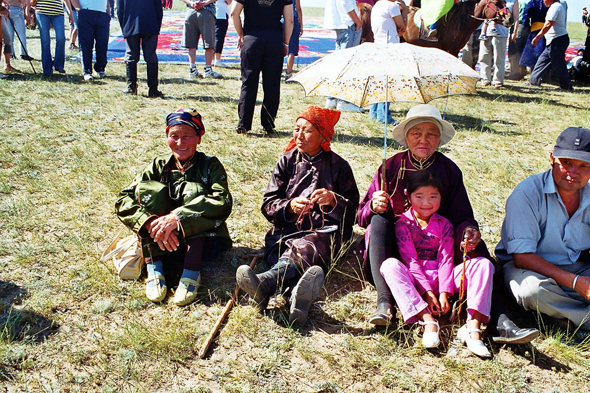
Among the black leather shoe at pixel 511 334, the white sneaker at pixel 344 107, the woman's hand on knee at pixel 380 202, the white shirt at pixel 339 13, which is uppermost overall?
the white shirt at pixel 339 13

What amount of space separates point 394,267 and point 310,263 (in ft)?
1.99

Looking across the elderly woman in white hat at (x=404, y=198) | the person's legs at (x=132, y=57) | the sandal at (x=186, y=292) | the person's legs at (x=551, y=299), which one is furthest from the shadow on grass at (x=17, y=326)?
the person's legs at (x=132, y=57)

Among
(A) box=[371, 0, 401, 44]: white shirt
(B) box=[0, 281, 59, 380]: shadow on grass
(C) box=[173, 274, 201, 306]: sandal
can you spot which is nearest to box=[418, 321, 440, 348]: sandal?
(C) box=[173, 274, 201, 306]: sandal

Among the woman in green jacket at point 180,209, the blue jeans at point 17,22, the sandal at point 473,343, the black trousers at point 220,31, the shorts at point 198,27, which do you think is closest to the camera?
the sandal at point 473,343

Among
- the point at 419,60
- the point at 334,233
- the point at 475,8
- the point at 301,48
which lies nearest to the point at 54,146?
the point at 334,233

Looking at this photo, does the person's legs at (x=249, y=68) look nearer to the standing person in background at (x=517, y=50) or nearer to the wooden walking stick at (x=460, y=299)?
the wooden walking stick at (x=460, y=299)

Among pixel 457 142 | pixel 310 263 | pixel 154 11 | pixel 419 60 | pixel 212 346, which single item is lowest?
pixel 212 346

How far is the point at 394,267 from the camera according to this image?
9.78 ft

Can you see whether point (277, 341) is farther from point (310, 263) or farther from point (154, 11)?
point (154, 11)

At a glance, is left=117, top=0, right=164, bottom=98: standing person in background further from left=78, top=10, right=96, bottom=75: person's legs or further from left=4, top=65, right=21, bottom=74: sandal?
left=4, top=65, right=21, bottom=74: sandal

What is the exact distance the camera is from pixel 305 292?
2891mm

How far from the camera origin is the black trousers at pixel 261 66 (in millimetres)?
6062

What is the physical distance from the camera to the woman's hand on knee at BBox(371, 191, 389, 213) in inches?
124

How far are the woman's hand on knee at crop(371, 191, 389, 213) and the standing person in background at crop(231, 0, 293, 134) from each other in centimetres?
354
